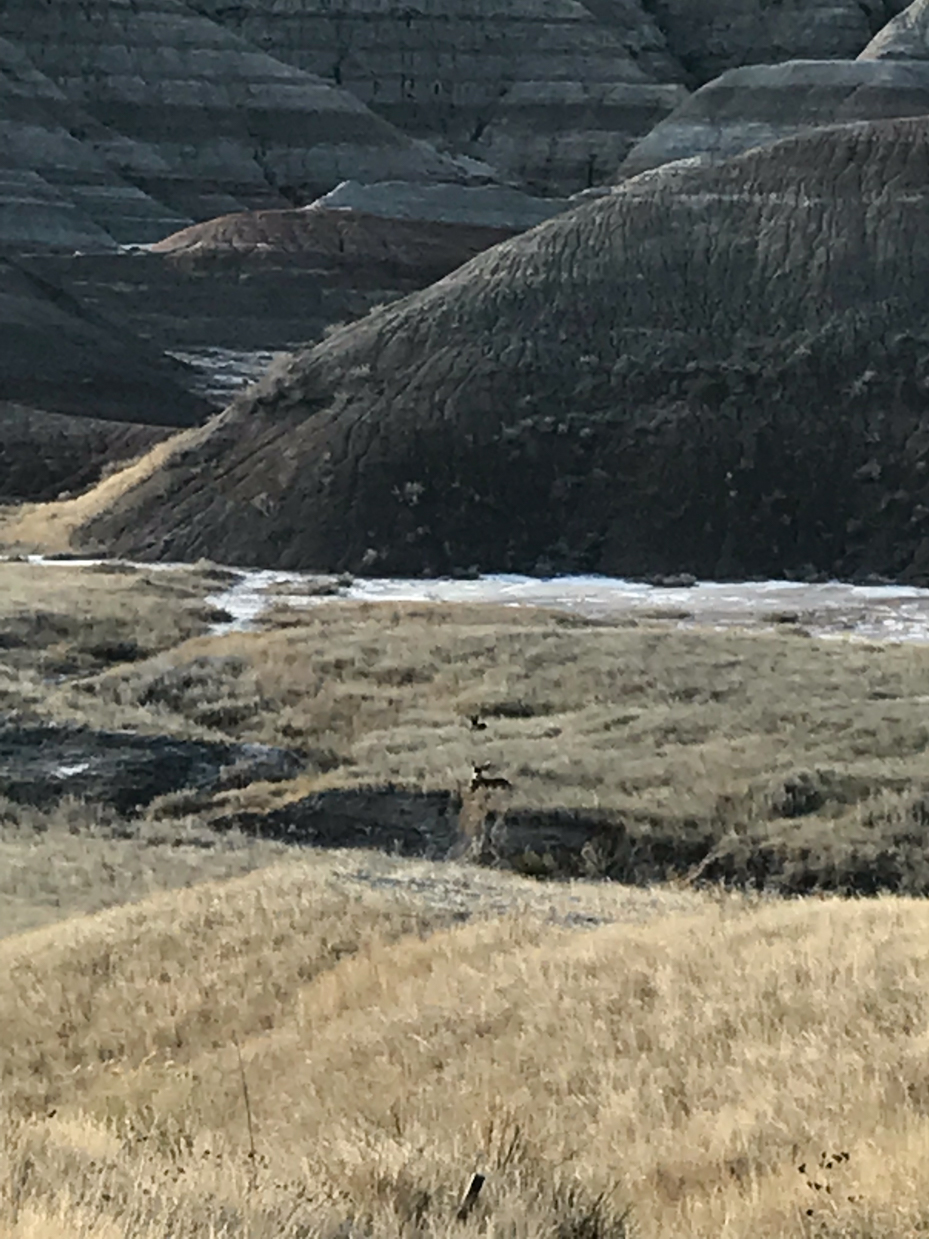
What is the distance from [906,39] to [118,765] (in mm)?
88140

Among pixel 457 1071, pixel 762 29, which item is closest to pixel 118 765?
pixel 457 1071

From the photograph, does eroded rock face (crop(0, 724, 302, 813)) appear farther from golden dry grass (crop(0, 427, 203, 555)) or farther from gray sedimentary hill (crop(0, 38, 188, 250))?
gray sedimentary hill (crop(0, 38, 188, 250))

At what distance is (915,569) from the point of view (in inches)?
1417

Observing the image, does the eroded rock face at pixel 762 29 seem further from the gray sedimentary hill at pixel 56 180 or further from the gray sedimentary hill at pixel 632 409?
the gray sedimentary hill at pixel 632 409

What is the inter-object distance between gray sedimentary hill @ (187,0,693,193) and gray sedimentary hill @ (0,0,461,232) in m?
8.48

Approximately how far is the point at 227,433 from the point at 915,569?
644 inches

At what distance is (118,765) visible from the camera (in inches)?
768

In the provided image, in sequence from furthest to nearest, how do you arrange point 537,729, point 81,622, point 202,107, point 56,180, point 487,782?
point 202,107, point 56,180, point 81,622, point 537,729, point 487,782

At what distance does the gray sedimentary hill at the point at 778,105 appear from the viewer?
88.8 m

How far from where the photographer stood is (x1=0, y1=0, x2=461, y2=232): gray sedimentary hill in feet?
Result: 312

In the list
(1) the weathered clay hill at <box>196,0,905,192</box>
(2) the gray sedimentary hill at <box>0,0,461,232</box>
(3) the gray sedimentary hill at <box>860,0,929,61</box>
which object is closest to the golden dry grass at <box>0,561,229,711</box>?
(2) the gray sedimentary hill at <box>0,0,461,232</box>

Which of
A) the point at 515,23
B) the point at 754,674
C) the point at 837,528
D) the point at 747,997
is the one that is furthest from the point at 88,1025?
the point at 515,23

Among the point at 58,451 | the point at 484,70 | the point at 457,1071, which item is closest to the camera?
the point at 457,1071

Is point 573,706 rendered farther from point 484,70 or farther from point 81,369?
point 484,70
